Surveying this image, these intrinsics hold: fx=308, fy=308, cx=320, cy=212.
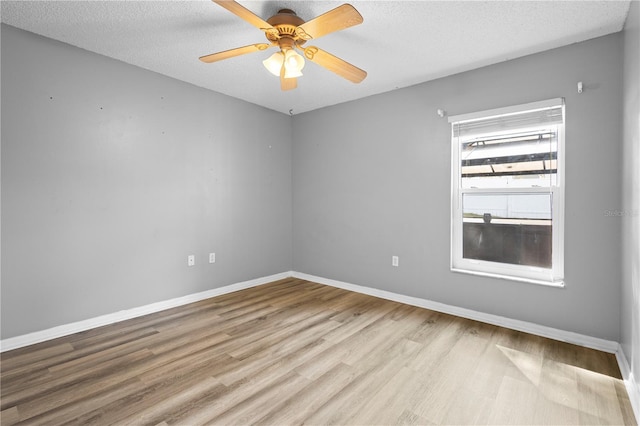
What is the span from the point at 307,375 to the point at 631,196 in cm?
242

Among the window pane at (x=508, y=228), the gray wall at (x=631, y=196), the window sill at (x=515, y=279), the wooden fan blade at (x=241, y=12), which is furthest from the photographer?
the window pane at (x=508, y=228)

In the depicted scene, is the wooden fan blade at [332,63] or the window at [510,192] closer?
the wooden fan blade at [332,63]

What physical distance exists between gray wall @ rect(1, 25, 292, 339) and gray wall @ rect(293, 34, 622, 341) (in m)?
1.02

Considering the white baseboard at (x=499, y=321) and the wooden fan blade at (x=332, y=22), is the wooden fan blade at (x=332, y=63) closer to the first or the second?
the wooden fan blade at (x=332, y=22)

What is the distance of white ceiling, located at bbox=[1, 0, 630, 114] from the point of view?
7.02 ft

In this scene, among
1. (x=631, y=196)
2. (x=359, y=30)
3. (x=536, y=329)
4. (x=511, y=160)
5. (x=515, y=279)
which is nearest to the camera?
(x=631, y=196)

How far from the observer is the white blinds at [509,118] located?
2.68 m

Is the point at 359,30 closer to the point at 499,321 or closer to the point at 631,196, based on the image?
the point at 631,196

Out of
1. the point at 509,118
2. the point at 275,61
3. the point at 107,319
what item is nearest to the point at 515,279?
the point at 509,118

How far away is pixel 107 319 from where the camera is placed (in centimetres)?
293

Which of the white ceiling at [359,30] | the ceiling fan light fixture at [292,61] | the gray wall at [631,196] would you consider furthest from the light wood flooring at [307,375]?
the white ceiling at [359,30]

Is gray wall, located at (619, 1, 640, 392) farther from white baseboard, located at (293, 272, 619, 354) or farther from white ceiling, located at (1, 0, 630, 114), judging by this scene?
white ceiling, located at (1, 0, 630, 114)

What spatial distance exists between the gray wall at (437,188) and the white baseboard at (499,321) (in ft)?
→ 0.19

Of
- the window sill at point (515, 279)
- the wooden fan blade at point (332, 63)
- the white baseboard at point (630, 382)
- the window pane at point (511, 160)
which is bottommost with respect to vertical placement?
the white baseboard at point (630, 382)
